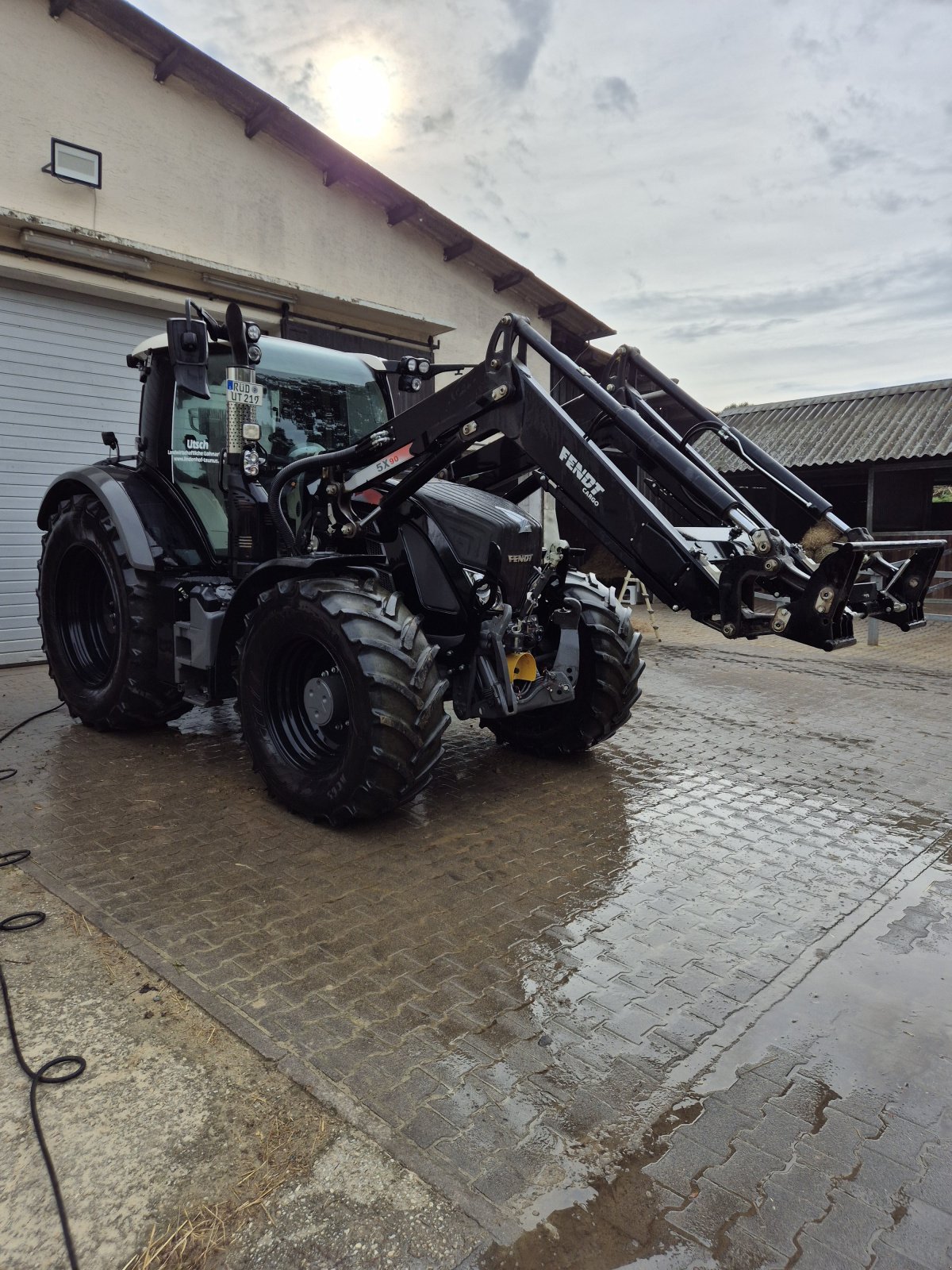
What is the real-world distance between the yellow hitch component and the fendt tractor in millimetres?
14

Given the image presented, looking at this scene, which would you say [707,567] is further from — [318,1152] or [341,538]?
[318,1152]

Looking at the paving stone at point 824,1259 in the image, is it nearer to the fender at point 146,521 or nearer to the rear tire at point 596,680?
the rear tire at point 596,680

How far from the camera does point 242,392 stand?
490cm

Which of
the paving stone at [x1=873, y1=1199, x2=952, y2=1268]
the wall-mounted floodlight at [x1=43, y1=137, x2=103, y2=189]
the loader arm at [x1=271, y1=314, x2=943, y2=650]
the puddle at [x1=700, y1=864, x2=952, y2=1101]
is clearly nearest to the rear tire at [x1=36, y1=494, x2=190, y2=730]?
the loader arm at [x1=271, y1=314, x2=943, y2=650]

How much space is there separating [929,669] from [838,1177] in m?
9.15

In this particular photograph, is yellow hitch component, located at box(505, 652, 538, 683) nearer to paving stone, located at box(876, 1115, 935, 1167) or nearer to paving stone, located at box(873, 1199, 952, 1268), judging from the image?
paving stone, located at box(876, 1115, 935, 1167)

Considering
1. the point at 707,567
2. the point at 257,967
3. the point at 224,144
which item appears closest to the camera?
the point at 257,967

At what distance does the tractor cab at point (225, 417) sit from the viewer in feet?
17.9

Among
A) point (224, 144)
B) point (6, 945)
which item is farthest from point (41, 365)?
point (6, 945)

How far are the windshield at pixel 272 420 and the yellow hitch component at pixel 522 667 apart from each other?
1924mm

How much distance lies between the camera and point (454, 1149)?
2.25m

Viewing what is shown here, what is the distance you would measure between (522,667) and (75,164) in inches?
276

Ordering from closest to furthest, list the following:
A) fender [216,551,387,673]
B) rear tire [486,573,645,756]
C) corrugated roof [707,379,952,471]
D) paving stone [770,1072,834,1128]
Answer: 1. paving stone [770,1072,834,1128]
2. fender [216,551,387,673]
3. rear tire [486,573,645,756]
4. corrugated roof [707,379,952,471]

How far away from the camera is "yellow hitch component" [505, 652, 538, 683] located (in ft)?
16.1
